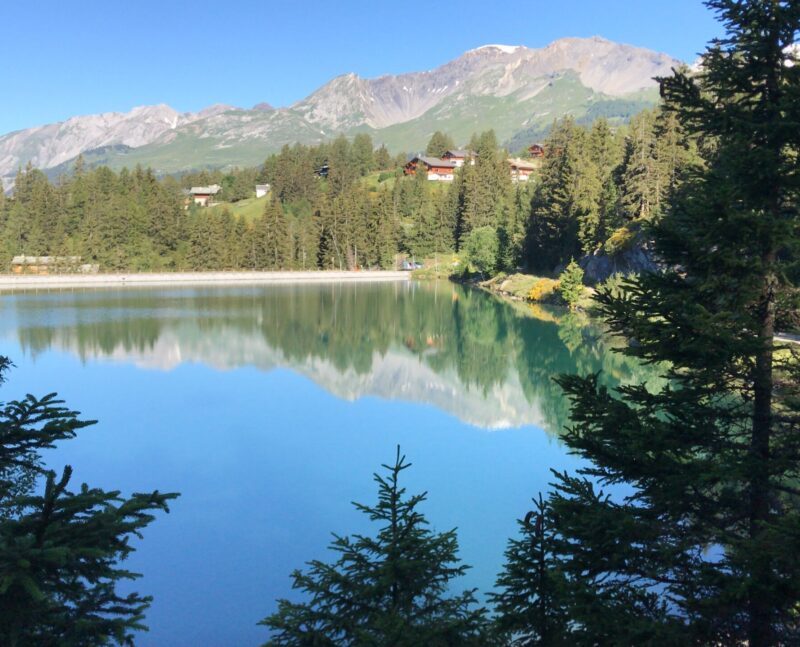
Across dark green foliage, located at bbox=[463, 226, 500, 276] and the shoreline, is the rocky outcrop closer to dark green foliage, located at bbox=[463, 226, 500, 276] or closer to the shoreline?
dark green foliage, located at bbox=[463, 226, 500, 276]

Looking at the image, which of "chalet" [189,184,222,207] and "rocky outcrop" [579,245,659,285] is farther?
"chalet" [189,184,222,207]

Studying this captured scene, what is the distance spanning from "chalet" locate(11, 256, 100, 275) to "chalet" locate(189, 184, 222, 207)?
147ft

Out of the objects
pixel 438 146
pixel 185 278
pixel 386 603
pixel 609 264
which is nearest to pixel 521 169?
pixel 438 146

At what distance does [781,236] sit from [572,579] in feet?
11.4

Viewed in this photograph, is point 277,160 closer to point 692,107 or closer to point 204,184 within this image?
point 204,184

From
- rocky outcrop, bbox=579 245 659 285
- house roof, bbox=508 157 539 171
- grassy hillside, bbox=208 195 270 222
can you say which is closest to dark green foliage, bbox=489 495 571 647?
rocky outcrop, bbox=579 245 659 285

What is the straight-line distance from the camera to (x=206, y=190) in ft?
452

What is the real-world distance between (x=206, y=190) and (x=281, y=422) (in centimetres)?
12481

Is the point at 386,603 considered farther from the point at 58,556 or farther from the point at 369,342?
the point at 369,342

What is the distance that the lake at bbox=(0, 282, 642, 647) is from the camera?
12969 millimetres

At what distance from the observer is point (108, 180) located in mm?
101562

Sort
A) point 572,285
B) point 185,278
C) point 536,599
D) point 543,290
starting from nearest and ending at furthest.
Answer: point 536,599, point 572,285, point 543,290, point 185,278

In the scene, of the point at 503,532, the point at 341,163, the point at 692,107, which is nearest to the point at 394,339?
the point at 503,532

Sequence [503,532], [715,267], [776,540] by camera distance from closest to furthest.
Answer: [776,540], [715,267], [503,532]
